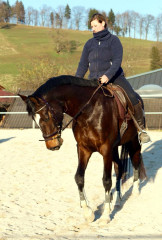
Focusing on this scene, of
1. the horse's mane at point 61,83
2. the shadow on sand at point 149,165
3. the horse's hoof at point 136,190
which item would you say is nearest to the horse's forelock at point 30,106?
the horse's mane at point 61,83

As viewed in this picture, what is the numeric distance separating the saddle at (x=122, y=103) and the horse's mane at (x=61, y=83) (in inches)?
10.9

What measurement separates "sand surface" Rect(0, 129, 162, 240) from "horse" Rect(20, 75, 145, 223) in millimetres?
362

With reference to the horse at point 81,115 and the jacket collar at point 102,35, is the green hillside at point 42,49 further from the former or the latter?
the horse at point 81,115

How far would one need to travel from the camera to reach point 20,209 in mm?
4945

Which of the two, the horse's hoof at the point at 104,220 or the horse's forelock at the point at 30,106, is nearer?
the horse's forelock at the point at 30,106

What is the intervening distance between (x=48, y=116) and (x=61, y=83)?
0.49m

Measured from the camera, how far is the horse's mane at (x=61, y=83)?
394cm

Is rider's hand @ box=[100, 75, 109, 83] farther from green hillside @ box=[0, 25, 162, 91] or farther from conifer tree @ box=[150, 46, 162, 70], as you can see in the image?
conifer tree @ box=[150, 46, 162, 70]

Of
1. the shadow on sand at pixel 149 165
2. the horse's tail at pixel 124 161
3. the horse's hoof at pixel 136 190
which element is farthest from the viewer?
the horse's tail at pixel 124 161

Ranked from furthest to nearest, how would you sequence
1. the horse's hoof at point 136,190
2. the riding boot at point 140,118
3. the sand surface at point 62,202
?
the horse's hoof at point 136,190 < the riding boot at point 140,118 < the sand surface at point 62,202

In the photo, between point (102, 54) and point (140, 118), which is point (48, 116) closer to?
point (102, 54)

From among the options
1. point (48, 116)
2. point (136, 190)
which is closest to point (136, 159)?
point (136, 190)

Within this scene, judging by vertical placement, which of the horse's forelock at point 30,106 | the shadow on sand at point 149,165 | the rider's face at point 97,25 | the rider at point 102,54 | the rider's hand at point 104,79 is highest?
the rider's face at point 97,25

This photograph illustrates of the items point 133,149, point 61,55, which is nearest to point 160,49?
point 61,55
